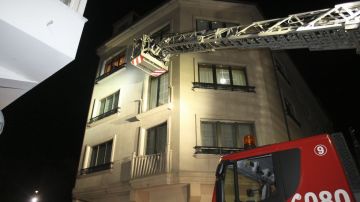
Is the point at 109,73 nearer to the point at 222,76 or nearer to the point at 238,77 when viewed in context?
the point at 222,76

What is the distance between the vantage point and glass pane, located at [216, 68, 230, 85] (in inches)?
570

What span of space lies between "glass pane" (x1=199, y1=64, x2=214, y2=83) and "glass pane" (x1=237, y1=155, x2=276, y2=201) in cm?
917

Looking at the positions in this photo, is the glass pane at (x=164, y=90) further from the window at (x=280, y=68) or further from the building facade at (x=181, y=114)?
the window at (x=280, y=68)

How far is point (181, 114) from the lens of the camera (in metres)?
13.1

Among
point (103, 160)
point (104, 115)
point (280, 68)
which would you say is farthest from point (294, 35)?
point (104, 115)

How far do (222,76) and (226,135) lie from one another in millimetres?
3436

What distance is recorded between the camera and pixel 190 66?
14703 millimetres

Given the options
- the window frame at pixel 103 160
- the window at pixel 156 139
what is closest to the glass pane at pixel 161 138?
the window at pixel 156 139

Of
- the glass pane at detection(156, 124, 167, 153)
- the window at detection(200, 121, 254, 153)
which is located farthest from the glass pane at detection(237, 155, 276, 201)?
the glass pane at detection(156, 124, 167, 153)

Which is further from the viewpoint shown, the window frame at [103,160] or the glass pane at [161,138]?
the window frame at [103,160]

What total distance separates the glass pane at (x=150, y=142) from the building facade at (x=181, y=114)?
55 millimetres

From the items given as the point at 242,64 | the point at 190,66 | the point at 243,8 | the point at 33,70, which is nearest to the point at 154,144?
the point at 190,66

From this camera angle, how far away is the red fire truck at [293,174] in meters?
4.74

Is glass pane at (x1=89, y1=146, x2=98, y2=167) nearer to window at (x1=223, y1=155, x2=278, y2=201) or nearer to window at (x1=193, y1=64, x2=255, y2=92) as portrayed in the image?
window at (x1=193, y1=64, x2=255, y2=92)
